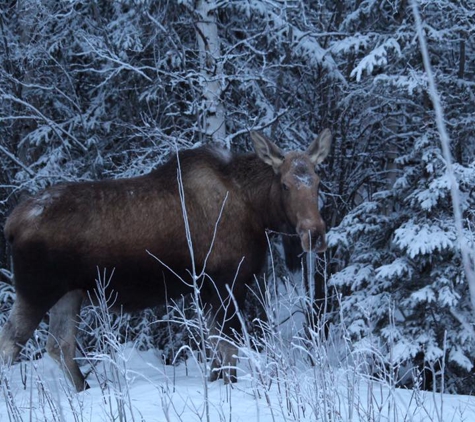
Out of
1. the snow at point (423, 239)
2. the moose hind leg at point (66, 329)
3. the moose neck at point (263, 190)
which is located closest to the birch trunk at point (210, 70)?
the moose neck at point (263, 190)

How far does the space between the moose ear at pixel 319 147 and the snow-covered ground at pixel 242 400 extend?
7.09 feet

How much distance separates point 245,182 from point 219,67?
7.58 ft

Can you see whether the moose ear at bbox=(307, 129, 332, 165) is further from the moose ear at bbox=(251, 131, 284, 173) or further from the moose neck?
the moose neck

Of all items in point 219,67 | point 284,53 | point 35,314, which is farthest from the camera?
point 284,53

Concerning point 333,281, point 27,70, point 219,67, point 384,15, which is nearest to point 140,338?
point 333,281

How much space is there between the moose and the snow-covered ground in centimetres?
78

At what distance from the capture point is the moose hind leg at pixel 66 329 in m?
6.61

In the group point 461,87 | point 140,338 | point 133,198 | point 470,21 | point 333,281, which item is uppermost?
point 470,21

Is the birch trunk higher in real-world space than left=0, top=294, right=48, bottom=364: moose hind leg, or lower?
higher

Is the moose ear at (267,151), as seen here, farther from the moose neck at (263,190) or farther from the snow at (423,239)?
the snow at (423,239)

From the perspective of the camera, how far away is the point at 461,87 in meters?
8.20

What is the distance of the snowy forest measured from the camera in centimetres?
732

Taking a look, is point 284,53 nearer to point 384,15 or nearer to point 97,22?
point 384,15

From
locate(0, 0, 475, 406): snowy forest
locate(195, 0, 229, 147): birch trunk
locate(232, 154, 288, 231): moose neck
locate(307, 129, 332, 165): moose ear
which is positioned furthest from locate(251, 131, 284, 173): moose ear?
locate(195, 0, 229, 147): birch trunk
